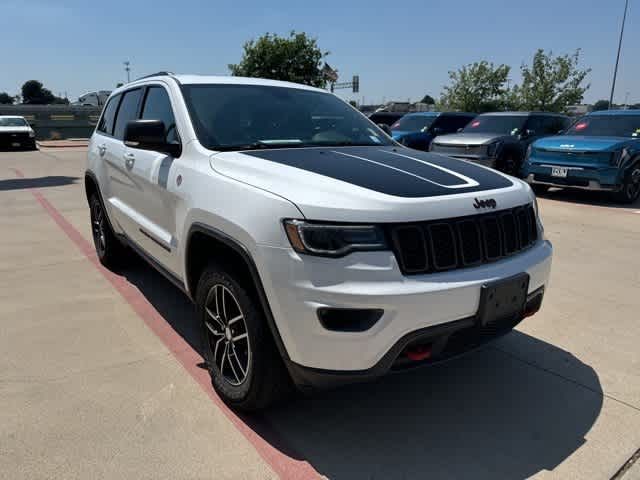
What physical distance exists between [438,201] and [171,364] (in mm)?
2026

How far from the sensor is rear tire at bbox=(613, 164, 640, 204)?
8.95 metres

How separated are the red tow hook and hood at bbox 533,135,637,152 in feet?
26.3

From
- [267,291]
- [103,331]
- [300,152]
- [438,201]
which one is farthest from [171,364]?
[438,201]

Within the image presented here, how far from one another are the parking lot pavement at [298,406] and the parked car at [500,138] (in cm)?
669

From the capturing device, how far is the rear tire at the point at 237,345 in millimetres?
2348

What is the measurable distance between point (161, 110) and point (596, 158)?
7897 millimetres

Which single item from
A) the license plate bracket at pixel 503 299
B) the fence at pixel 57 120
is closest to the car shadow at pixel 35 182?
the license plate bracket at pixel 503 299

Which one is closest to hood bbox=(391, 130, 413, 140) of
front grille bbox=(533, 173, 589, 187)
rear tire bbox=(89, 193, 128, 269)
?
front grille bbox=(533, 173, 589, 187)

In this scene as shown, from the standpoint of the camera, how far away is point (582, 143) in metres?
9.02

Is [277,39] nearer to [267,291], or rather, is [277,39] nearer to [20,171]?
[20,171]

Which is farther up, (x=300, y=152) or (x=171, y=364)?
(x=300, y=152)

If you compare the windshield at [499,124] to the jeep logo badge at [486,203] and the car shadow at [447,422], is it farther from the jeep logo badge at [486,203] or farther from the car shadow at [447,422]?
the jeep logo badge at [486,203]

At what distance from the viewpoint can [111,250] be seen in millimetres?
4957

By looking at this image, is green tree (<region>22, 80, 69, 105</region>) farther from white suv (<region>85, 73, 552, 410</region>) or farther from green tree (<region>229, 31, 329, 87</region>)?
white suv (<region>85, 73, 552, 410</region>)
